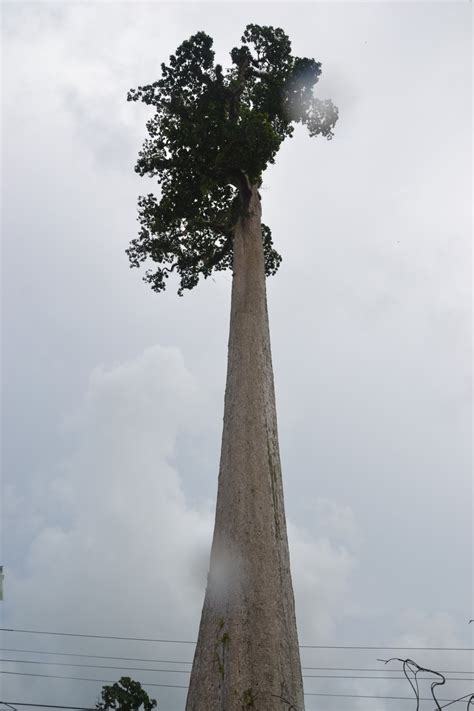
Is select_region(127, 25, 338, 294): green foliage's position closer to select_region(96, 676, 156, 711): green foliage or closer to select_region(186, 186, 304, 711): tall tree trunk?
select_region(186, 186, 304, 711): tall tree trunk

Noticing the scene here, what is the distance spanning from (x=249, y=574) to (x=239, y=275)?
5.61m

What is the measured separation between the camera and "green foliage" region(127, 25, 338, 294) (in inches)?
445

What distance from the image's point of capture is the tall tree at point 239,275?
17.4ft

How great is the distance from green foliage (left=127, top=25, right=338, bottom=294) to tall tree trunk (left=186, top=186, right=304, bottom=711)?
16.7ft

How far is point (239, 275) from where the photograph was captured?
9719 mm

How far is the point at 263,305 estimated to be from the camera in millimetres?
9172

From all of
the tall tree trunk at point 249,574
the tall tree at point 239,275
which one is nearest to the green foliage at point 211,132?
the tall tree at point 239,275

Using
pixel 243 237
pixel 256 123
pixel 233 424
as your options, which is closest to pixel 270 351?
pixel 233 424

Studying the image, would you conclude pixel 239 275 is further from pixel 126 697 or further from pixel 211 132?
pixel 126 697

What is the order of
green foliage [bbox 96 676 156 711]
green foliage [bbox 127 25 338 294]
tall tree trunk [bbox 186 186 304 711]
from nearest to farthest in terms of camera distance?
tall tree trunk [bbox 186 186 304 711], green foliage [bbox 127 25 338 294], green foliage [bbox 96 676 156 711]

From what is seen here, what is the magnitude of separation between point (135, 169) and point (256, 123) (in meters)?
4.14

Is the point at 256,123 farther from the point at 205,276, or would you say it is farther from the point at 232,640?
the point at 232,640

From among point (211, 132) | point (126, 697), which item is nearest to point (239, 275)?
point (211, 132)

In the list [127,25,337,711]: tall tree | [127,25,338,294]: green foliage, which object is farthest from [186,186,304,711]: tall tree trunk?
[127,25,338,294]: green foliage
